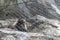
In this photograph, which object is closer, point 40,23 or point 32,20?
point 40,23

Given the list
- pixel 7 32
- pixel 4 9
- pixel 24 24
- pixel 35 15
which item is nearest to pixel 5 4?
pixel 4 9

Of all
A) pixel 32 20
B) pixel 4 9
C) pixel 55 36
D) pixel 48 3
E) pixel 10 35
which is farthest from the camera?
pixel 48 3

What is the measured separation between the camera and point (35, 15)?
21.2ft

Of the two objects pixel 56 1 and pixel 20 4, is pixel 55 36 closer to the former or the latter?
pixel 20 4

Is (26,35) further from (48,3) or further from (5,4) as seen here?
(48,3)

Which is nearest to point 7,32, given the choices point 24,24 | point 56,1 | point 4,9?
point 24,24

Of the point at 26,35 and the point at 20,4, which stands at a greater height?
the point at 20,4

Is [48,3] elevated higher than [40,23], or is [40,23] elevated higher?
[48,3]

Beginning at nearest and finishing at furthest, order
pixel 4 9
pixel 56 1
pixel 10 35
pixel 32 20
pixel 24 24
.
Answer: pixel 10 35 → pixel 24 24 → pixel 32 20 → pixel 4 9 → pixel 56 1

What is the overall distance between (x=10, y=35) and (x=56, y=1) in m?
3.92

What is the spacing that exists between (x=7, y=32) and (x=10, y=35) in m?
0.15

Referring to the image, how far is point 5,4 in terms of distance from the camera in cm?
653

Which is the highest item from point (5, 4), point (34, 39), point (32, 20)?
point (5, 4)

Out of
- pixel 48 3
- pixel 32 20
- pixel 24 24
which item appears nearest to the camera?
pixel 24 24
